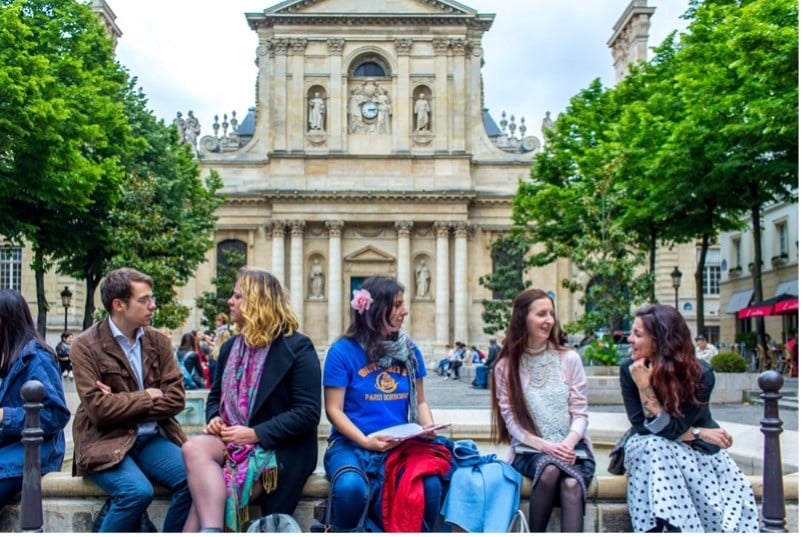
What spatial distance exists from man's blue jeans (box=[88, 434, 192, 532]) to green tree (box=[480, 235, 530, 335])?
38516mm

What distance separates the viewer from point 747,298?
145 ft

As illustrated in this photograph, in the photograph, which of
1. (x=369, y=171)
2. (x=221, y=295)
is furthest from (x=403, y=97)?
(x=221, y=295)

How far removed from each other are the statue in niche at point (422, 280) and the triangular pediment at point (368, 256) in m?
1.43

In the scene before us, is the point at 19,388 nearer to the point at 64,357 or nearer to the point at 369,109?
the point at 64,357

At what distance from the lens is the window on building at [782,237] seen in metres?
40.0

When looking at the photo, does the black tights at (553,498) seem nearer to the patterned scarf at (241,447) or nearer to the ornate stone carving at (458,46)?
the patterned scarf at (241,447)

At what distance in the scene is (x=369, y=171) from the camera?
164 feet

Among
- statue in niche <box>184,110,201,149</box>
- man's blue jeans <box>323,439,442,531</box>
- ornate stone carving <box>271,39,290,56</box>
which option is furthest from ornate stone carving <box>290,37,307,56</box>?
man's blue jeans <box>323,439,442,531</box>

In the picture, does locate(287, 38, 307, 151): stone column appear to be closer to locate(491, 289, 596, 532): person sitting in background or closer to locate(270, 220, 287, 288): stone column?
locate(270, 220, 287, 288): stone column

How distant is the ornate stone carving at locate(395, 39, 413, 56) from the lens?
163 ft

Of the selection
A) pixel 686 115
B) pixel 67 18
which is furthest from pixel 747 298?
pixel 67 18

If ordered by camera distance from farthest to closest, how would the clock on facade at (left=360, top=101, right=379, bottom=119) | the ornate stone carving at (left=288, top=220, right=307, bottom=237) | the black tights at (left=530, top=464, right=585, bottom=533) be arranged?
the clock on facade at (left=360, top=101, right=379, bottom=119)
the ornate stone carving at (left=288, top=220, right=307, bottom=237)
the black tights at (left=530, top=464, right=585, bottom=533)

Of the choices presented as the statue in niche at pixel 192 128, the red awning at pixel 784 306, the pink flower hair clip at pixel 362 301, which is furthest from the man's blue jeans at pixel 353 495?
the statue in niche at pixel 192 128

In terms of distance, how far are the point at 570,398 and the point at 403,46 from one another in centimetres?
4455
